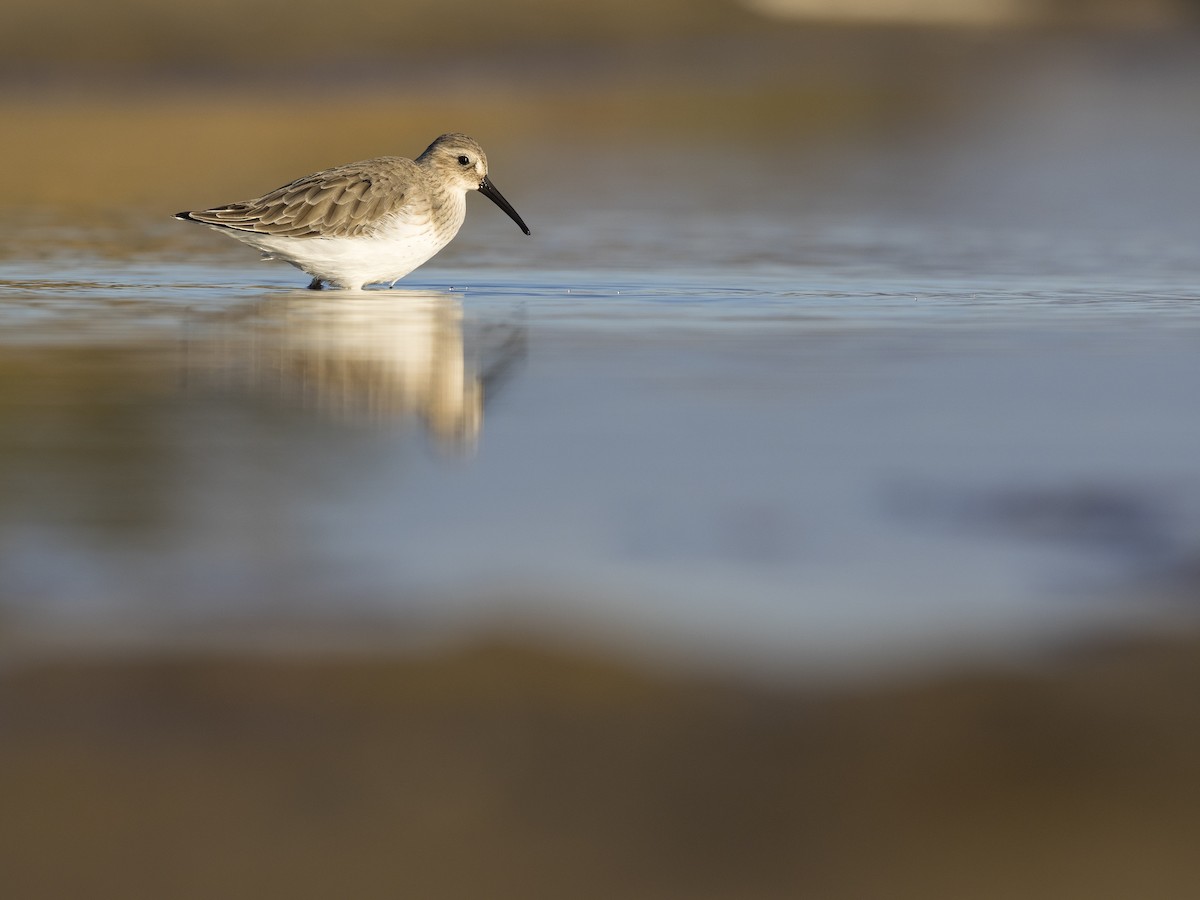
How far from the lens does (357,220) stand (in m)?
12.6

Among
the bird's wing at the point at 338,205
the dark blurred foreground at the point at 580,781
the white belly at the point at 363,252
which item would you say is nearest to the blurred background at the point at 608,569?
the dark blurred foreground at the point at 580,781

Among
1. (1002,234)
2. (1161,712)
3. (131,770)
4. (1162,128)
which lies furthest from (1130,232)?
(131,770)

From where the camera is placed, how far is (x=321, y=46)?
30.0m

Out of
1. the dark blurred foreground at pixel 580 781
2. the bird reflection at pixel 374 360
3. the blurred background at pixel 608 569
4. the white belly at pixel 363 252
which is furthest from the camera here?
the white belly at pixel 363 252

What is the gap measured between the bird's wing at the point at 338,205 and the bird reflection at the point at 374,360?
1.76 feet

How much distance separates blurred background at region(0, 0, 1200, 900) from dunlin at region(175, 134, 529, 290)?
27cm

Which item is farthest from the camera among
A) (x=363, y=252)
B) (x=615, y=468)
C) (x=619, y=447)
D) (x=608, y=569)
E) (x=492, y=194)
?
(x=492, y=194)

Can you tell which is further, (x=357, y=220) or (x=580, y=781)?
(x=357, y=220)

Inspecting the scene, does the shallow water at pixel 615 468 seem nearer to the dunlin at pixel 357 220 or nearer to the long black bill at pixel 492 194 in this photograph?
the dunlin at pixel 357 220

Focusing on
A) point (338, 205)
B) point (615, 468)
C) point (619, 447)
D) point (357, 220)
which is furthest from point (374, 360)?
point (338, 205)

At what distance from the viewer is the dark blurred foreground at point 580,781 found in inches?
159

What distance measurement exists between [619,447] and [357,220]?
5.30 meters

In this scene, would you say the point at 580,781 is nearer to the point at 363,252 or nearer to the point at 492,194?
the point at 363,252

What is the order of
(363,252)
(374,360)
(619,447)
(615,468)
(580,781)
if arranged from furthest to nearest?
(363,252)
(374,360)
(619,447)
(615,468)
(580,781)
